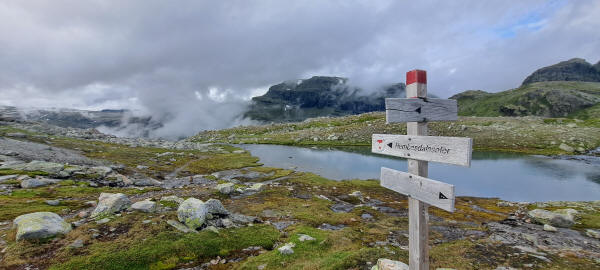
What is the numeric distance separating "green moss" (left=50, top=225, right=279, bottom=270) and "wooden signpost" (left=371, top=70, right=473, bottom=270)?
12541 mm

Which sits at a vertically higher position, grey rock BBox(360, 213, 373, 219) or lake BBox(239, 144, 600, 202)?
grey rock BBox(360, 213, 373, 219)

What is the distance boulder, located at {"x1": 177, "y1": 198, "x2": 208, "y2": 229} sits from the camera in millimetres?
17984

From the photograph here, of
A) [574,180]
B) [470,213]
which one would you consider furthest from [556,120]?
[470,213]

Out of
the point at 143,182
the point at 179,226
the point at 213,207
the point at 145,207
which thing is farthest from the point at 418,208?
the point at 143,182

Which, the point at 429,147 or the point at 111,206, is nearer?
the point at 429,147

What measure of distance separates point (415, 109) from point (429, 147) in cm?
118

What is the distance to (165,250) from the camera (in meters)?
14.8

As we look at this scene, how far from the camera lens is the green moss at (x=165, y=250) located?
1310cm

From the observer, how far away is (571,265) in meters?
15.3

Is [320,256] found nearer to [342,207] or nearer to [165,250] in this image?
[165,250]

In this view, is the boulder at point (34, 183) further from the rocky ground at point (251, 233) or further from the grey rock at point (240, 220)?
the grey rock at point (240, 220)

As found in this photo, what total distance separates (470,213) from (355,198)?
52.3 ft

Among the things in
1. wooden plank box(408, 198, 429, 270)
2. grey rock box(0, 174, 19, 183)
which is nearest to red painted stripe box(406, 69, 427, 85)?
wooden plank box(408, 198, 429, 270)

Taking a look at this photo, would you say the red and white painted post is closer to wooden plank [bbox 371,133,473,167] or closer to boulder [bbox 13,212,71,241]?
wooden plank [bbox 371,133,473,167]
